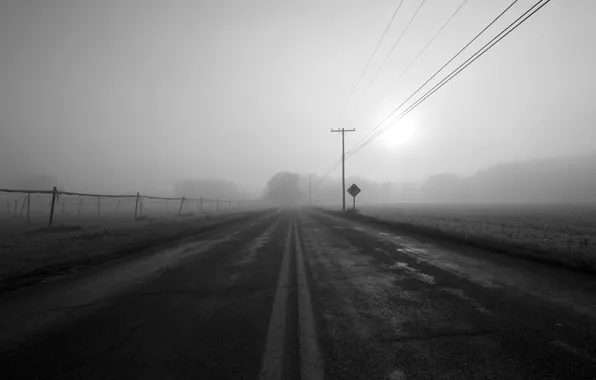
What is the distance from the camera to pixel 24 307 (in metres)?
3.46

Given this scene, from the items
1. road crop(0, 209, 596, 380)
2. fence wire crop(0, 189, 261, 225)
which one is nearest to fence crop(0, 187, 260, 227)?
fence wire crop(0, 189, 261, 225)

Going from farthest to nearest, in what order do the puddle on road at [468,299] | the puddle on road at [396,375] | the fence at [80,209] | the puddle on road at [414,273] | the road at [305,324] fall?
1. the fence at [80,209]
2. the puddle on road at [414,273]
3. the puddle on road at [468,299]
4. the road at [305,324]
5. the puddle on road at [396,375]

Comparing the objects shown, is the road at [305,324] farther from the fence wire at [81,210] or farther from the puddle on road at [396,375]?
the fence wire at [81,210]

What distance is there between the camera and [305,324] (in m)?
2.79

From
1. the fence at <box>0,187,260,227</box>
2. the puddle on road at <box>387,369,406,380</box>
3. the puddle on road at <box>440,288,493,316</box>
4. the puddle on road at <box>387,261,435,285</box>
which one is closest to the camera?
the puddle on road at <box>387,369,406,380</box>

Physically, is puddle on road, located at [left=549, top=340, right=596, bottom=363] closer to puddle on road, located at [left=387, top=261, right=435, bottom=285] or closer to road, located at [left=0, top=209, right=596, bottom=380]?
road, located at [left=0, top=209, right=596, bottom=380]

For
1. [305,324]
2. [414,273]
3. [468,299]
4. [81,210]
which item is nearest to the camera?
[305,324]

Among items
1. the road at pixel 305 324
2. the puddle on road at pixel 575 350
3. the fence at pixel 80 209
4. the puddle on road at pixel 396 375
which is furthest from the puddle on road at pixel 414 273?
the fence at pixel 80 209

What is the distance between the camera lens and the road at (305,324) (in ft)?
6.55

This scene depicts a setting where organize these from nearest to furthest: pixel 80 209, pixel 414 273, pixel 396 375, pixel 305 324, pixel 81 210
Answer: pixel 396 375
pixel 305 324
pixel 414 273
pixel 80 209
pixel 81 210

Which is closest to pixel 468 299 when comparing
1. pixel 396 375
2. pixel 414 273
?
pixel 414 273

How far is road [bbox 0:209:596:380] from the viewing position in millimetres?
1995

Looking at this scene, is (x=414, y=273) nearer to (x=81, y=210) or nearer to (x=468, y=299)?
(x=468, y=299)

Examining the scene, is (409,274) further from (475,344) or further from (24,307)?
(24,307)
